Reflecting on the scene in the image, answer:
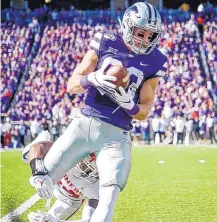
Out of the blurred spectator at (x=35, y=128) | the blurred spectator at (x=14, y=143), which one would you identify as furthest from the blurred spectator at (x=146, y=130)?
the blurred spectator at (x=14, y=143)

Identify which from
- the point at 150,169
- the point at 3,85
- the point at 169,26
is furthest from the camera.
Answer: the point at 169,26

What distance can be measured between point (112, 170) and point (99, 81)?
1.94ft

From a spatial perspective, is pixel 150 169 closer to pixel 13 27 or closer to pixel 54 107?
pixel 54 107

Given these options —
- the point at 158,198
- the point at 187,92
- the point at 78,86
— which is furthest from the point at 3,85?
the point at 78,86

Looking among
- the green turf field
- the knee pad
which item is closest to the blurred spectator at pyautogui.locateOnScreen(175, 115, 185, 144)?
the green turf field

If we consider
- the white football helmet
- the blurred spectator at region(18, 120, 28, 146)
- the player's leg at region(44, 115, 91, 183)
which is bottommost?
the blurred spectator at region(18, 120, 28, 146)

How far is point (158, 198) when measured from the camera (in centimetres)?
759

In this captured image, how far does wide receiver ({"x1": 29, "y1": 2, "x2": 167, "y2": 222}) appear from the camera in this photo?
14.2ft

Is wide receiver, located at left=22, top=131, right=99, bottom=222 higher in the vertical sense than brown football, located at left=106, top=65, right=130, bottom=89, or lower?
lower

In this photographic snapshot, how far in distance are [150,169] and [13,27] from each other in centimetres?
1823

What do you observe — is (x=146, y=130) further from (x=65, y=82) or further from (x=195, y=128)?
(x=65, y=82)

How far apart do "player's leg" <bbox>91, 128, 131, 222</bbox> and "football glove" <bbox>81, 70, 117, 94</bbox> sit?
0.36 meters

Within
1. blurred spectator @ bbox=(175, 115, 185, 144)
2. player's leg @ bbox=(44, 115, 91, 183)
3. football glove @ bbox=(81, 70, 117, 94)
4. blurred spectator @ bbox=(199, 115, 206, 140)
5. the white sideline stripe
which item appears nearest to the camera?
football glove @ bbox=(81, 70, 117, 94)

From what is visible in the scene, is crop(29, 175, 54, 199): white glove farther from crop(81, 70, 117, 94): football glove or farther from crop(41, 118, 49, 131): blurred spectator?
crop(41, 118, 49, 131): blurred spectator
